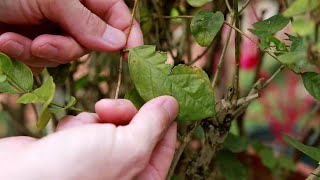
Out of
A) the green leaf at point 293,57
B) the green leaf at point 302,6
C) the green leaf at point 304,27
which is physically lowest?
the green leaf at point 293,57

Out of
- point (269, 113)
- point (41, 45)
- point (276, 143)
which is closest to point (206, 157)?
point (41, 45)

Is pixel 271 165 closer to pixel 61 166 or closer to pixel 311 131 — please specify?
pixel 311 131

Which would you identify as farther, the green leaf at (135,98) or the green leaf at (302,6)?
the green leaf at (135,98)

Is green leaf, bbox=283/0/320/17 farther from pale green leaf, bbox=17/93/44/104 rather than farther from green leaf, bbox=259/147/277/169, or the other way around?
green leaf, bbox=259/147/277/169

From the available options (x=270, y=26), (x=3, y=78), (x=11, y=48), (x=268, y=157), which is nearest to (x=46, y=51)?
(x=11, y=48)

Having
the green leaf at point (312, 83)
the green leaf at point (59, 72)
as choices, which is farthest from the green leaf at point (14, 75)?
the green leaf at point (312, 83)

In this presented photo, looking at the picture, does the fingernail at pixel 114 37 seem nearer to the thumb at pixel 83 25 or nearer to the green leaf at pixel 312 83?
the thumb at pixel 83 25
